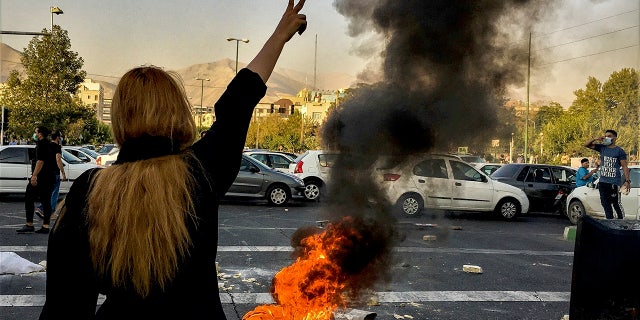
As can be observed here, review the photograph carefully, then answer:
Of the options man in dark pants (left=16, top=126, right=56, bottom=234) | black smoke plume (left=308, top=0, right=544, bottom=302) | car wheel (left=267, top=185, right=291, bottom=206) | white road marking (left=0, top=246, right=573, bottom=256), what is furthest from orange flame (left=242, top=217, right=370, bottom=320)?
car wheel (left=267, top=185, right=291, bottom=206)

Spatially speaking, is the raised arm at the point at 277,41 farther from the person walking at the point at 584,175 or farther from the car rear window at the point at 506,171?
the car rear window at the point at 506,171

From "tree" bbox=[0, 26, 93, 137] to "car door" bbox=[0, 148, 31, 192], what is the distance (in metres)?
17.4

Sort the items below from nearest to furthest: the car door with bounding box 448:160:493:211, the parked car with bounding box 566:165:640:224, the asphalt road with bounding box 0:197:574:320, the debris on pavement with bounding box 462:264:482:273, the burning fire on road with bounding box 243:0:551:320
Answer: the burning fire on road with bounding box 243:0:551:320, the asphalt road with bounding box 0:197:574:320, the debris on pavement with bounding box 462:264:482:273, the parked car with bounding box 566:165:640:224, the car door with bounding box 448:160:493:211

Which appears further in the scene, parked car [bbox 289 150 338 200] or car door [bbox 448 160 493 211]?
parked car [bbox 289 150 338 200]

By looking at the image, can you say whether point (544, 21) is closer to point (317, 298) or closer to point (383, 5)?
point (383, 5)

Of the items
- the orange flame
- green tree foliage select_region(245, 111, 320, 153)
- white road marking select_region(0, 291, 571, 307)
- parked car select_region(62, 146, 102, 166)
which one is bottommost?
white road marking select_region(0, 291, 571, 307)

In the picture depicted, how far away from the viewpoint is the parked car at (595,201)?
1338 centimetres

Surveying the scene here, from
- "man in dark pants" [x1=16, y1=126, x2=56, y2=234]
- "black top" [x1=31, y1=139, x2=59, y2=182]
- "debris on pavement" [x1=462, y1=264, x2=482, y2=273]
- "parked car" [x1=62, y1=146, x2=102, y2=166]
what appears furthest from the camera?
"parked car" [x1=62, y1=146, x2=102, y2=166]

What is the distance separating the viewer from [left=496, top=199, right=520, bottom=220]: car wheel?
1484 centimetres

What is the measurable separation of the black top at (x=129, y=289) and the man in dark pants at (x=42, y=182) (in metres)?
8.84

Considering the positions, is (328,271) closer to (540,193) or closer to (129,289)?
(129,289)

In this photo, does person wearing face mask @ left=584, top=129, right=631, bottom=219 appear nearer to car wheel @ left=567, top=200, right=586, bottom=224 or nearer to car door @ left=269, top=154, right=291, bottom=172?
car wheel @ left=567, top=200, right=586, bottom=224

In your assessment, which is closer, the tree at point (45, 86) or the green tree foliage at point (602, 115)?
the green tree foliage at point (602, 115)

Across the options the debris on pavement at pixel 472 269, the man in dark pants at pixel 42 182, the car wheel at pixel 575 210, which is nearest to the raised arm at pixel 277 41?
the debris on pavement at pixel 472 269
